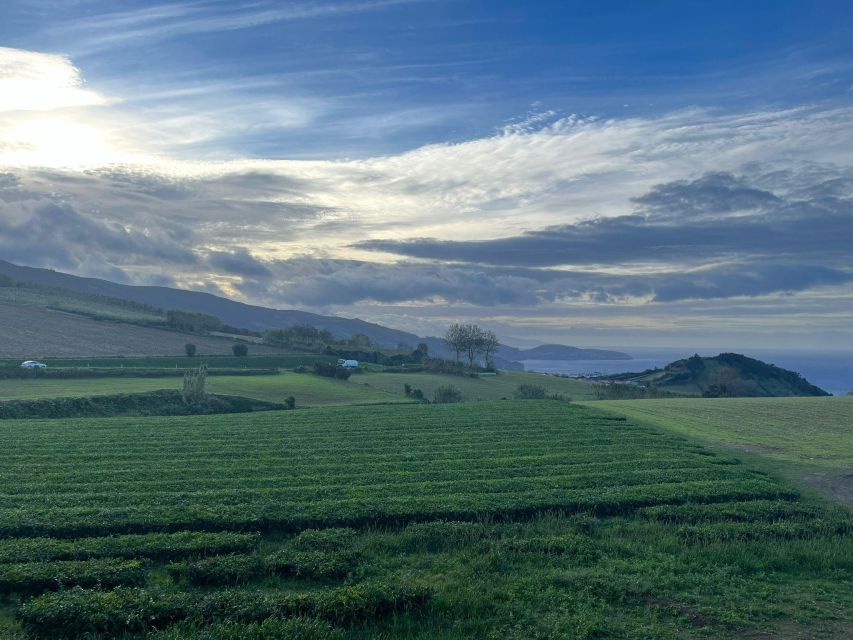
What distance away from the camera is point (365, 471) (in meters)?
29.1

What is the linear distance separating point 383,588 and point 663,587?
7401mm

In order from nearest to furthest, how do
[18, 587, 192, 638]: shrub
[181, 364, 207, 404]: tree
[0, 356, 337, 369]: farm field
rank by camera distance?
1. [18, 587, 192, 638]: shrub
2. [181, 364, 207, 404]: tree
3. [0, 356, 337, 369]: farm field

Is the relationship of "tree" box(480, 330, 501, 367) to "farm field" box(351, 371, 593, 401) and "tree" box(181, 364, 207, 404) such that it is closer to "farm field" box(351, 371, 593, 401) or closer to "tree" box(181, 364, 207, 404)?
"farm field" box(351, 371, 593, 401)

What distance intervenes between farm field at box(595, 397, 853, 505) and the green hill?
2082 inches

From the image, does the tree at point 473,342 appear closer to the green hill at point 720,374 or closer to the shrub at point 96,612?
the green hill at point 720,374

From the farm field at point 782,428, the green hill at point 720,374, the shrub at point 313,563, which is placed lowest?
the shrub at point 313,563

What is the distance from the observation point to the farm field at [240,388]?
6012cm

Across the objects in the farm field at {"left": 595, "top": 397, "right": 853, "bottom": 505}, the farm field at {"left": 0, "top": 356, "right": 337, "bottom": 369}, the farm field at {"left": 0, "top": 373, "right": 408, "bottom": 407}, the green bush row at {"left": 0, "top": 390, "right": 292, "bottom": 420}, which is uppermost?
the farm field at {"left": 595, "top": 397, "right": 853, "bottom": 505}

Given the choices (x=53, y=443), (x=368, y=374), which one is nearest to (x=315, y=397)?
(x=368, y=374)

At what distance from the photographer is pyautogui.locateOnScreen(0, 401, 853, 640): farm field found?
48.6 ft

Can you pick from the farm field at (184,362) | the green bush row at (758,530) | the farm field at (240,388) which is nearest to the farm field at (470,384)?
the farm field at (240,388)

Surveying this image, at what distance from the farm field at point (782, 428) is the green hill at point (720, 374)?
52.9m

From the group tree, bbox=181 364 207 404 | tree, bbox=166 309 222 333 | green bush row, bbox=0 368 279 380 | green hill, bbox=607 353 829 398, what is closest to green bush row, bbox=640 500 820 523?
tree, bbox=181 364 207 404

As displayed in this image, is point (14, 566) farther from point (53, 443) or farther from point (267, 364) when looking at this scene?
point (267, 364)
